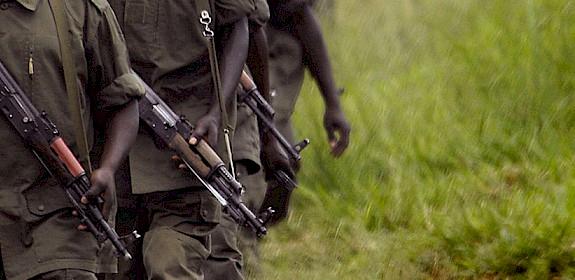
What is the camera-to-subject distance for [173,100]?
21.8 ft

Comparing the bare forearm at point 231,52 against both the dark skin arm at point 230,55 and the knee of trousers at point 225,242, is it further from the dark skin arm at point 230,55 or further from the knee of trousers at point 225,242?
the knee of trousers at point 225,242

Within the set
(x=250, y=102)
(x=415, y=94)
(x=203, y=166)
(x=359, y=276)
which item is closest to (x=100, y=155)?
(x=203, y=166)

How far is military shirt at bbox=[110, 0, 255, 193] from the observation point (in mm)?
6520

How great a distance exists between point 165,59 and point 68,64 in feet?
3.79

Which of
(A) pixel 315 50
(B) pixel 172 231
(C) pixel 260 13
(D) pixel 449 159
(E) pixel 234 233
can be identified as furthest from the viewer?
(D) pixel 449 159

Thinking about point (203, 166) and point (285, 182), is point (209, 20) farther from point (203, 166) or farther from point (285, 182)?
point (285, 182)

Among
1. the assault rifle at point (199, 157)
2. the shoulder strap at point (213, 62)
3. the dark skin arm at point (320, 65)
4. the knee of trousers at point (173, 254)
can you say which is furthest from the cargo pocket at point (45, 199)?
the dark skin arm at point (320, 65)

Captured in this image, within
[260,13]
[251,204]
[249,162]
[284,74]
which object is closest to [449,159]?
[284,74]

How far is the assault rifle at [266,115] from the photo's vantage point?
24.1ft

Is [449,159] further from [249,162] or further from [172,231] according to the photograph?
[172,231]

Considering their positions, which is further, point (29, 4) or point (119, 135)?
point (119, 135)

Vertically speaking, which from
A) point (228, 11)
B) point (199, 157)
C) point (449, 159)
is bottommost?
point (449, 159)

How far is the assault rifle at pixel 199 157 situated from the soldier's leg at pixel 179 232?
10cm

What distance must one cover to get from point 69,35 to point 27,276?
29.2 inches
